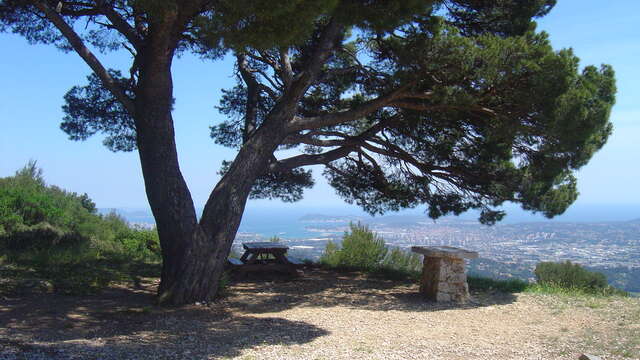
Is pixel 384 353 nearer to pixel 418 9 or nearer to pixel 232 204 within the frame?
pixel 232 204

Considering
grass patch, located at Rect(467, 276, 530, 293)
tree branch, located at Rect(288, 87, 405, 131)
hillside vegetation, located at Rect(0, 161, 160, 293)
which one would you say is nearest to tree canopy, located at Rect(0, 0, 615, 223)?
tree branch, located at Rect(288, 87, 405, 131)

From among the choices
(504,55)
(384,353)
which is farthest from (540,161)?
(384,353)

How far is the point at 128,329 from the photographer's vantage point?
186 inches

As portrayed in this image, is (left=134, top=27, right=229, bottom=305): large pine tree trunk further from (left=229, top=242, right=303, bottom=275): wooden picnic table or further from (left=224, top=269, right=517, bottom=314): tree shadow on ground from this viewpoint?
(left=229, top=242, right=303, bottom=275): wooden picnic table

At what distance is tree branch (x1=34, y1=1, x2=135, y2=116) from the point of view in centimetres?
603

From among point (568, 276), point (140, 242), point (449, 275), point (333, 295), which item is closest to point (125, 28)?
Answer: point (333, 295)

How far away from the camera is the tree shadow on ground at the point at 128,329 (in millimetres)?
3951

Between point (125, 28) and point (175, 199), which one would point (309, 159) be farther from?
point (125, 28)

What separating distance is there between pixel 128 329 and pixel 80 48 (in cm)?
353

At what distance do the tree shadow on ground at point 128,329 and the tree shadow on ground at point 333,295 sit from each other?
759 millimetres

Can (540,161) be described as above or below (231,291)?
above

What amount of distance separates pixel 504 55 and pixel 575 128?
1.19 meters

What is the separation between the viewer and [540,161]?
725cm

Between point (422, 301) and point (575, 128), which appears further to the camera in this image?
point (422, 301)
